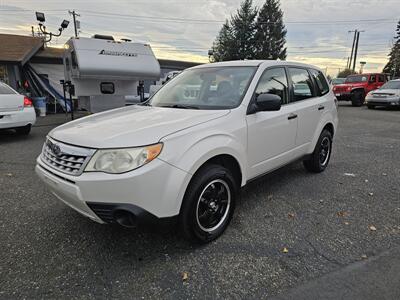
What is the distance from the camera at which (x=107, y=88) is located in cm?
1009

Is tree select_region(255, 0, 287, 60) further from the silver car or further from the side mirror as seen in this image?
the side mirror

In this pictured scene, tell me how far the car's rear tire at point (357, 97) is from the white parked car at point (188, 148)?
15.8 metres

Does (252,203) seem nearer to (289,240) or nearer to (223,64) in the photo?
(289,240)

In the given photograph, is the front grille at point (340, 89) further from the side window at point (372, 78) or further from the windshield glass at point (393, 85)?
the windshield glass at point (393, 85)

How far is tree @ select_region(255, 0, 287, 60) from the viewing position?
41844mm

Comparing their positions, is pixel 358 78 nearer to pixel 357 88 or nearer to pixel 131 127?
pixel 357 88

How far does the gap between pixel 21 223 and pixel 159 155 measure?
2019 mm

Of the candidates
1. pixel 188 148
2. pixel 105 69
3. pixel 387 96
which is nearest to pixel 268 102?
pixel 188 148

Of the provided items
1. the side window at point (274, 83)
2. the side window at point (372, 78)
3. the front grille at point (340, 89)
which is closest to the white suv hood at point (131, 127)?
the side window at point (274, 83)

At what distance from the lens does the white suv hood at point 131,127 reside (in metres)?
2.26

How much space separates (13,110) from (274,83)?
645 centimetres

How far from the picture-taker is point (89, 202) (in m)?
2.23

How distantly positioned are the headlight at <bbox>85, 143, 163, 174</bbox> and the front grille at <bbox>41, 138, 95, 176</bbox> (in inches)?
3.1

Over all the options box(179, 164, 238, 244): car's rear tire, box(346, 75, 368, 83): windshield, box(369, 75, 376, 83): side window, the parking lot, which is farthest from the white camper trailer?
box(369, 75, 376, 83): side window
